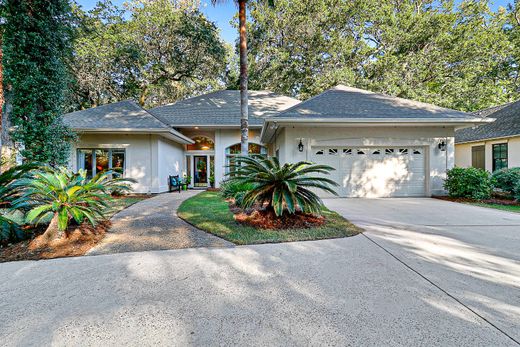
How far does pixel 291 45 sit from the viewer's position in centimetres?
1830

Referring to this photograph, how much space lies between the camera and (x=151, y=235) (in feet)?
14.9

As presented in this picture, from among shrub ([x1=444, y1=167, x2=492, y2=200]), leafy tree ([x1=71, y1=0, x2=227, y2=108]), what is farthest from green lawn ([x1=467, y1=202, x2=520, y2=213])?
leafy tree ([x1=71, y1=0, x2=227, y2=108])

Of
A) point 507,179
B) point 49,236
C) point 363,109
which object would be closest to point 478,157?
point 507,179

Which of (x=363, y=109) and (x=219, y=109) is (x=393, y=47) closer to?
(x=363, y=109)

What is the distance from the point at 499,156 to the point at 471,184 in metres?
6.87

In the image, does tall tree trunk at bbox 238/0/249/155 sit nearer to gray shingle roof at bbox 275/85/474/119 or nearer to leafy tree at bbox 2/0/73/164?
gray shingle roof at bbox 275/85/474/119

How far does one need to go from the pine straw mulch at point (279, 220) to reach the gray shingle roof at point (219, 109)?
9031 mm

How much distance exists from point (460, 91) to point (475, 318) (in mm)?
20934

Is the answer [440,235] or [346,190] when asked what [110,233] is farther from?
[346,190]

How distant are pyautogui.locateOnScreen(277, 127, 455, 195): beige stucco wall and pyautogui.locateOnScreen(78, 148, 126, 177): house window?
785cm

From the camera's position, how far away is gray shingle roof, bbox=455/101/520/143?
1223 cm

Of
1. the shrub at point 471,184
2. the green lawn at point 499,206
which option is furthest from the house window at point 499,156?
the green lawn at point 499,206

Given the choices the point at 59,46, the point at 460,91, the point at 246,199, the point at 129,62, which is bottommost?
the point at 246,199

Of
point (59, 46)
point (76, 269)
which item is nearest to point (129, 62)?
point (59, 46)
